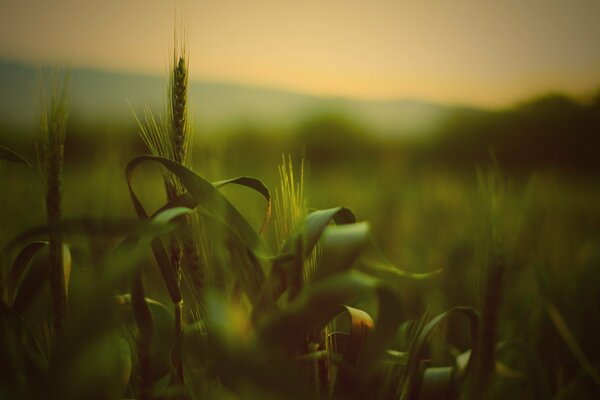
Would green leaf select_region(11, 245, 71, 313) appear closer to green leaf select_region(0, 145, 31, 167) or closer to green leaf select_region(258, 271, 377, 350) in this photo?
green leaf select_region(0, 145, 31, 167)

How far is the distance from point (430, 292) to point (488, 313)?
0.81 m

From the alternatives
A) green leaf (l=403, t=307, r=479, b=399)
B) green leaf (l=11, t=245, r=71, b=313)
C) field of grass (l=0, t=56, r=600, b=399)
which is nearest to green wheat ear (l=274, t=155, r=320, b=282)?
field of grass (l=0, t=56, r=600, b=399)

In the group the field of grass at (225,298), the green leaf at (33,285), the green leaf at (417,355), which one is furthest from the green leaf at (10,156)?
the green leaf at (417,355)

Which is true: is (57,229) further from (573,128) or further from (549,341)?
(573,128)

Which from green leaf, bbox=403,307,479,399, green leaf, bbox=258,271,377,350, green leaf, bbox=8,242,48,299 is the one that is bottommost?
green leaf, bbox=403,307,479,399

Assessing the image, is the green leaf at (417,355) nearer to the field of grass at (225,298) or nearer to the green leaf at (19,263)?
the field of grass at (225,298)

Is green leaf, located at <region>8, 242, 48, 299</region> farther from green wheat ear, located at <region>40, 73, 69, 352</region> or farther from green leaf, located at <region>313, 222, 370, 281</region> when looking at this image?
green leaf, located at <region>313, 222, 370, 281</region>

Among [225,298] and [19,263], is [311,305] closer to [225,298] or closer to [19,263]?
[225,298]

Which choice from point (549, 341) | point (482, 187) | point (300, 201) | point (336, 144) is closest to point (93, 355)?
point (300, 201)

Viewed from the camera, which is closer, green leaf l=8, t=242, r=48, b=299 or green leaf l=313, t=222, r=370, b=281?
green leaf l=313, t=222, r=370, b=281

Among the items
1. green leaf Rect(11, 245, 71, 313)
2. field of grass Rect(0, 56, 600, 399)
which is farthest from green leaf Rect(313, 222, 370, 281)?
green leaf Rect(11, 245, 71, 313)

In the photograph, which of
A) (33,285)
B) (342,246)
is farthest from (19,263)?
(342,246)

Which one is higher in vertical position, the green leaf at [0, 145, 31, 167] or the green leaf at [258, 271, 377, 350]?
the green leaf at [0, 145, 31, 167]

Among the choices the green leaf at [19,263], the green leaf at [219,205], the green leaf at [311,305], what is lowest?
the green leaf at [19,263]
